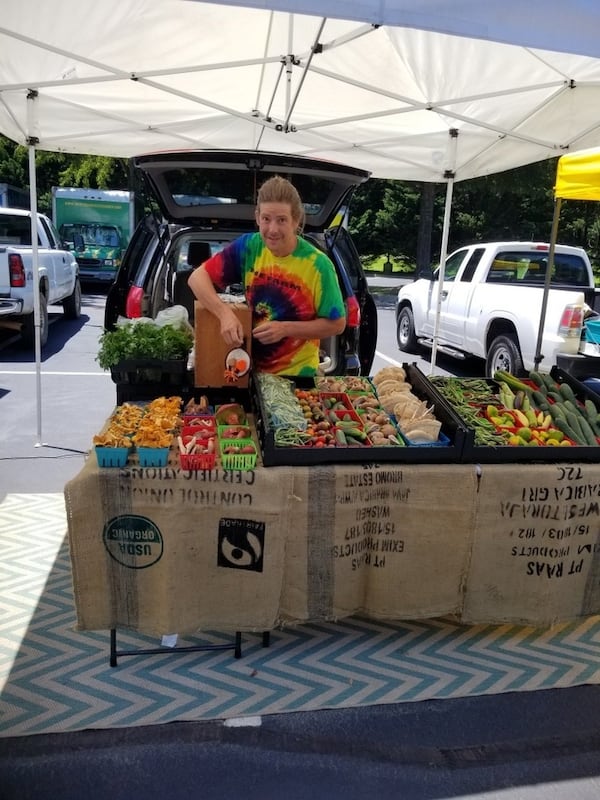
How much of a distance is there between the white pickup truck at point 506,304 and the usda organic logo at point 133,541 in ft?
17.3

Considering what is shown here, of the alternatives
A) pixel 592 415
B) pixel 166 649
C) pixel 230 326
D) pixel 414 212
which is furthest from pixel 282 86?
pixel 414 212

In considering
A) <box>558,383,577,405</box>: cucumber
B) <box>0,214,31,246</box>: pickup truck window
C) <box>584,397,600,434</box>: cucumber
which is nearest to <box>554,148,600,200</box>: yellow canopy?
<box>558,383,577,405</box>: cucumber

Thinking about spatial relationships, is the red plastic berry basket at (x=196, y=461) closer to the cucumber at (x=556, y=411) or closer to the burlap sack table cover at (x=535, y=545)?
the burlap sack table cover at (x=535, y=545)

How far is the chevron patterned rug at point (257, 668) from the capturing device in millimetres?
2549

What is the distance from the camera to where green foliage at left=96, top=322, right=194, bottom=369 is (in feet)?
10.7

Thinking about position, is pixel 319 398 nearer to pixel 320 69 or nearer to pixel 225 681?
pixel 225 681

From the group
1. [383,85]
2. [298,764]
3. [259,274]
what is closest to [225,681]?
[298,764]

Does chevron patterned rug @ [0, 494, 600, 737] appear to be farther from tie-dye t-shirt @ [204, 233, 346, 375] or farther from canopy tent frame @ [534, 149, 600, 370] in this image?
canopy tent frame @ [534, 149, 600, 370]

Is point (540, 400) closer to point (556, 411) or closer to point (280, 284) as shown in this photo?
point (556, 411)

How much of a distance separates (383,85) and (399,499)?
3238 millimetres

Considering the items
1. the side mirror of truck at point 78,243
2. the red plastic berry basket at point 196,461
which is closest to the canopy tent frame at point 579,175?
the red plastic berry basket at point 196,461

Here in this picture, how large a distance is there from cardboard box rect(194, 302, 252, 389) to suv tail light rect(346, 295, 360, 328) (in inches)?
81.3

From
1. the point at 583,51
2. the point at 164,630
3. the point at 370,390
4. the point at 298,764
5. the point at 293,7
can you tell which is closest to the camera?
the point at 293,7

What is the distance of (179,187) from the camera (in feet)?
15.8
